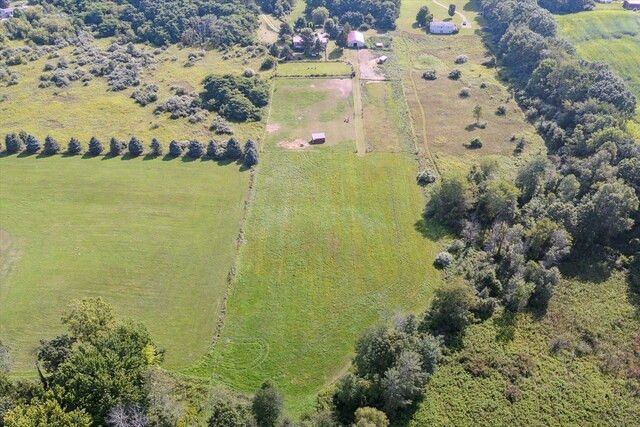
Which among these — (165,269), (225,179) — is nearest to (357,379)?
(165,269)

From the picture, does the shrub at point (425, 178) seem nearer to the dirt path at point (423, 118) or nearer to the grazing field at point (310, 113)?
the dirt path at point (423, 118)

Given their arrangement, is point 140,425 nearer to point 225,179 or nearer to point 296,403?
point 296,403

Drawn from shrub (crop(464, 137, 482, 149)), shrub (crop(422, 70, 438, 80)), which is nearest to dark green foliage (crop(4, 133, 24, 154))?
shrub (crop(464, 137, 482, 149))

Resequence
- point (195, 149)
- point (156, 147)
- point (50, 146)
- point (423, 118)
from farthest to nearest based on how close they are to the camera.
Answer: point (423, 118) → point (156, 147) → point (50, 146) → point (195, 149)

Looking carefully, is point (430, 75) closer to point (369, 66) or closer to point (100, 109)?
point (369, 66)

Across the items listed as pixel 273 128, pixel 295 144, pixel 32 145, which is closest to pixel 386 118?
pixel 295 144

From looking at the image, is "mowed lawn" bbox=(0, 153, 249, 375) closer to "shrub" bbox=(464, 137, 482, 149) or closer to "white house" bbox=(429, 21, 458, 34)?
"shrub" bbox=(464, 137, 482, 149)
